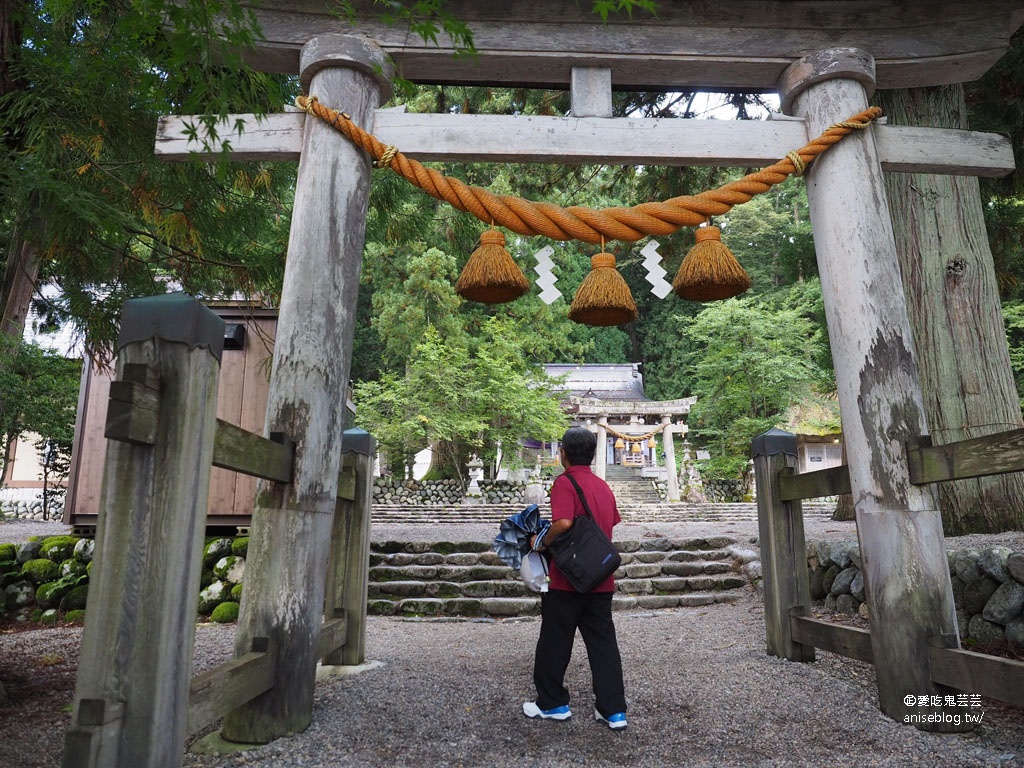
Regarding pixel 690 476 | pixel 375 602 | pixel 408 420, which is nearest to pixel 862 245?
pixel 375 602

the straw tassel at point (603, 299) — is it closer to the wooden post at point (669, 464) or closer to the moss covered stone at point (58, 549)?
the moss covered stone at point (58, 549)

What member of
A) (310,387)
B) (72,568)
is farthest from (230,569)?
(310,387)

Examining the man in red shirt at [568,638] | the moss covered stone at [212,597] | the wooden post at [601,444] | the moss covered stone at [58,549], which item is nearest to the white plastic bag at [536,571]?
the man in red shirt at [568,638]

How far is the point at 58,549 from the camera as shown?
5.48 m

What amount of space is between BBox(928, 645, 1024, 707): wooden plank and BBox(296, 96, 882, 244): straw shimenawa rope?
196 cm

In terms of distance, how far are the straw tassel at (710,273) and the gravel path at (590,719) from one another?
72.1 inches

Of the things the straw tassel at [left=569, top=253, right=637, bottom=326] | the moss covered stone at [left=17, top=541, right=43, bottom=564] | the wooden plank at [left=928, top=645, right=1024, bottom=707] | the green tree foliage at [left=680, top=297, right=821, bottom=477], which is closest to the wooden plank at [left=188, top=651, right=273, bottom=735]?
the straw tassel at [left=569, top=253, right=637, bottom=326]

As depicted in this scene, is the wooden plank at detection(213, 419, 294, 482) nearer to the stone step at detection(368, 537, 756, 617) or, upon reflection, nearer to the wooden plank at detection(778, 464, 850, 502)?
the wooden plank at detection(778, 464, 850, 502)

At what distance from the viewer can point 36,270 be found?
4.48m

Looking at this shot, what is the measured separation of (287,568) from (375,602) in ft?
11.2

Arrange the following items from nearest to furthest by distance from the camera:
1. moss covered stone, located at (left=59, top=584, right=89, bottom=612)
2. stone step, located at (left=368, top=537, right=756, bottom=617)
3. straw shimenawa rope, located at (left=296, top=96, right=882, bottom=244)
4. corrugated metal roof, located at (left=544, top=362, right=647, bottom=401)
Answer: straw shimenawa rope, located at (left=296, top=96, right=882, bottom=244)
moss covered stone, located at (left=59, top=584, right=89, bottom=612)
stone step, located at (left=368, top=537, right=756, bottom=617)
corrugated metal roof, located at (left=544, top=362, right=647, bottom=401)

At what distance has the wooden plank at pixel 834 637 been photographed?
2.79 meters

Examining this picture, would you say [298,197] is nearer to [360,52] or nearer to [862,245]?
[360,52]

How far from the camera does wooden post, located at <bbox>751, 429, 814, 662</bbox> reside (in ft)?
11.3
